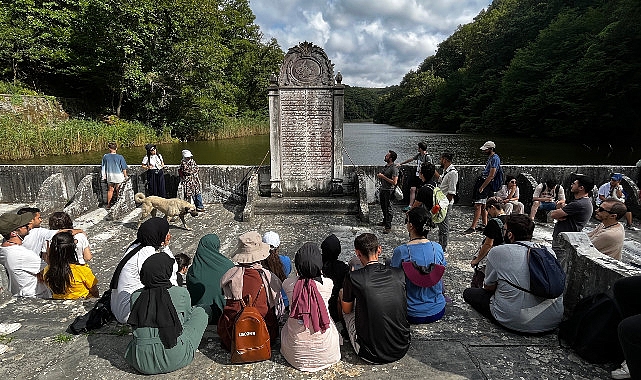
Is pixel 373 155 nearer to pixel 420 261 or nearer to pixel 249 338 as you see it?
pixel 420 261

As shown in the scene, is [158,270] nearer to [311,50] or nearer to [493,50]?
[311,50]

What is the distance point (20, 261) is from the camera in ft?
13.4

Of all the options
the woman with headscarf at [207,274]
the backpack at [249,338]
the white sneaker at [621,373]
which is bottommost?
the white sneaker at [621,373]

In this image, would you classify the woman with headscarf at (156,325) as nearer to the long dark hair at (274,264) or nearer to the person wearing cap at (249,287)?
the person wearing cap at (249,287)

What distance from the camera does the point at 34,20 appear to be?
21984 millimetres

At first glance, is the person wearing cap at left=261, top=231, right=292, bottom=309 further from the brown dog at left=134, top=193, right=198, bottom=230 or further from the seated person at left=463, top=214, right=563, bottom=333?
the brown dog at left=134, top=193, right=198, bottom=230

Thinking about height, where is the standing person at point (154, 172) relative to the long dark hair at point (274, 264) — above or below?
above

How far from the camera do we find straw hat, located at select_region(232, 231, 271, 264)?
125 inches

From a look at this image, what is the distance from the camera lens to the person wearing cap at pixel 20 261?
407 centimetres

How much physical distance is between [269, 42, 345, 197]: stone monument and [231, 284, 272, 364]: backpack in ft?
18.3

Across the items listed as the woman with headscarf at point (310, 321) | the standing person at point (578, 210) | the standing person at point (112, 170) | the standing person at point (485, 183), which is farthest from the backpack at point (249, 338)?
the standing person at point (112, 170)

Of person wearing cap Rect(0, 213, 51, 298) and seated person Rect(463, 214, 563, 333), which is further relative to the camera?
person wearing cap Rect(0, 213, 51, 298)

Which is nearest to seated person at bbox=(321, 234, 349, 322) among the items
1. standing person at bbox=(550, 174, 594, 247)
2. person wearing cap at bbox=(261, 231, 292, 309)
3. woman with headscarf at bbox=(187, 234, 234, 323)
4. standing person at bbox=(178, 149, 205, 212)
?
person wearing cap at bbox=(261, 231, 292, 309)

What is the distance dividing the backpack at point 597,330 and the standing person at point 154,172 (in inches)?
305
